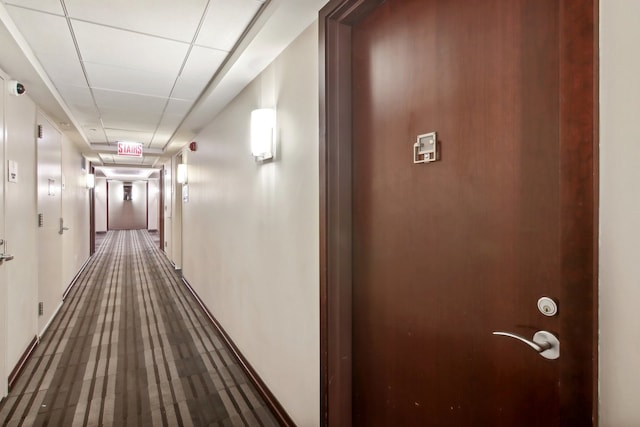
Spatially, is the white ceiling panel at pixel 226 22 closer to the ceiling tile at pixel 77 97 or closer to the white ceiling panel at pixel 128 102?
the white ceiling panel at pixel 128 102

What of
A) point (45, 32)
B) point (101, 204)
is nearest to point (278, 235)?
point (45, 32)

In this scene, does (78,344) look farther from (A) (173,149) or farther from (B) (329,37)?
(A) (173,149)

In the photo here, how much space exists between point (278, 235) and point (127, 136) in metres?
4.49

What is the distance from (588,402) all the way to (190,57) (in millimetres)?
2726

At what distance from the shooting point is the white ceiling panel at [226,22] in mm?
1725

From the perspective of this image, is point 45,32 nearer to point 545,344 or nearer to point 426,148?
point 426,148

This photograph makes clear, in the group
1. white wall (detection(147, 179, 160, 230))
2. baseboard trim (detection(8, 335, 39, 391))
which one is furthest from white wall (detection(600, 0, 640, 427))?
white wall (detection(147, 179, 160, 230))

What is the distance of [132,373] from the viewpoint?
2625mm

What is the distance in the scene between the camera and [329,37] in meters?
1.55

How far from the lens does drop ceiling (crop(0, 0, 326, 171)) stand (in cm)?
173

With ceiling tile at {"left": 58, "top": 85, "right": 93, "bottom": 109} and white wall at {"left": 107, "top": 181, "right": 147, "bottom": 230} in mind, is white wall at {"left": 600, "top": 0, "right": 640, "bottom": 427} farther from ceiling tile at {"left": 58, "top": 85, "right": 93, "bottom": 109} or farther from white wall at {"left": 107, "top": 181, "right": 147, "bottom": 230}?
white wall at {"left": 107, "top": 181, "right": 147, "bottom": 230}

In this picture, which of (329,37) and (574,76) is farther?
(329,37)

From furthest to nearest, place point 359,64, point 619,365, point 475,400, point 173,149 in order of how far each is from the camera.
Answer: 1. point 173,149
2. point 359,64
3. point 475,400
4. point 619,365

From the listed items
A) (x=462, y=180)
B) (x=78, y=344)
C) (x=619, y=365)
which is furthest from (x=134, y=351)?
(x=619, y=365)
